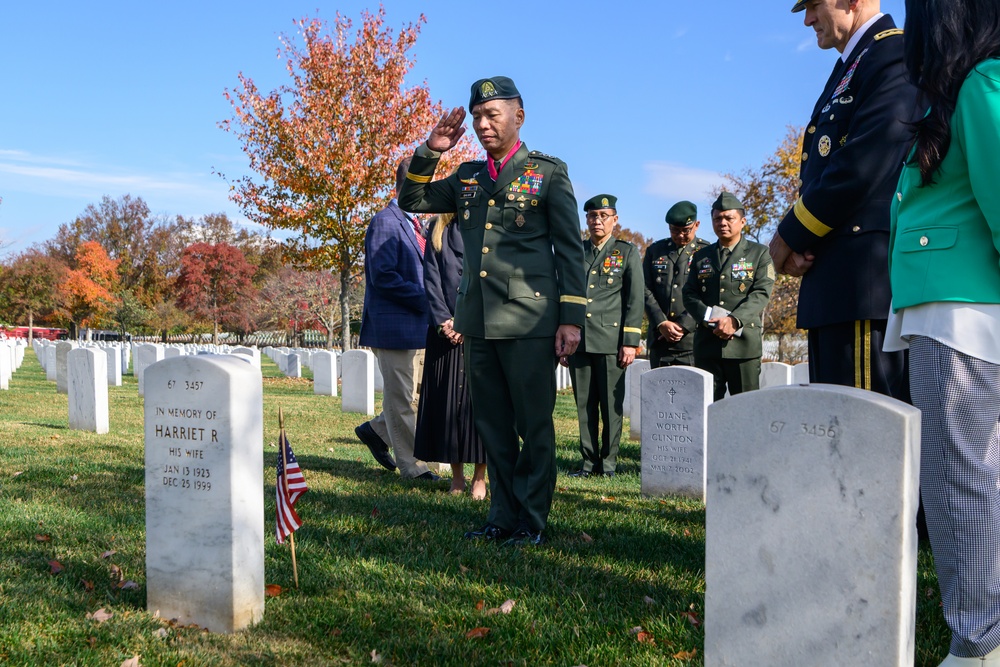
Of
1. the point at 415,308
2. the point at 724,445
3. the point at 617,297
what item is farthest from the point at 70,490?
the point at 724,445

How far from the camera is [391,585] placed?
3.86 meters

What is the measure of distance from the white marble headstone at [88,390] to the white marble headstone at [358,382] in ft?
14.3

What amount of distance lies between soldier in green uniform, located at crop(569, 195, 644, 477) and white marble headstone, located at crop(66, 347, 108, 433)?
5.65 meters

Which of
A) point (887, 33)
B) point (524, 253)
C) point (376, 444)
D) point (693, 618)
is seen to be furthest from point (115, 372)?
point (887, 33)

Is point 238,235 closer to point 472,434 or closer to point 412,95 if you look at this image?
point 412,95

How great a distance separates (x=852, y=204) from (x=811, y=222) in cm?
17

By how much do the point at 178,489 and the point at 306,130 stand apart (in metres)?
18.6

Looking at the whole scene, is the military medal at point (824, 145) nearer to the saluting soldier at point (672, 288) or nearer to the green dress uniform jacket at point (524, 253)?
the green dress uniform jacket at point (524, 253)

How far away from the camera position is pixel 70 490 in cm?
613

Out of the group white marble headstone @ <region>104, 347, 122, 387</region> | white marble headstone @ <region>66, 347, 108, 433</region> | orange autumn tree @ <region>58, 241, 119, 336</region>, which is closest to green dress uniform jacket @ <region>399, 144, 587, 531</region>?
white marble headstone @ <region>66, 347, 108, 433</region>

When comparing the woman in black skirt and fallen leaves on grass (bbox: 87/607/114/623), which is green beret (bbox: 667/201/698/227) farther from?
fallen leaves on grass (bbox: 87/607/114/623)

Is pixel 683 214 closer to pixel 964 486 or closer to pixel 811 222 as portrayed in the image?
pixel 811 222

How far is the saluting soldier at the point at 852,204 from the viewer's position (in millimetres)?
3422

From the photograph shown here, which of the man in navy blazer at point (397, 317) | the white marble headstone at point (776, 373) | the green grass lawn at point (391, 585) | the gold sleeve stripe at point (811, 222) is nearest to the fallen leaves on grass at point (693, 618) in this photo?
the green grass lawn at point (391, 585)
